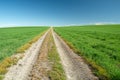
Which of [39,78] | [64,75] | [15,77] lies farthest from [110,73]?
[15,77]

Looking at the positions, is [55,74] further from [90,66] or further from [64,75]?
[90,66]

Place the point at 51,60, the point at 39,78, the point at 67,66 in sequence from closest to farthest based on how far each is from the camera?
the point at 39,78 < the point at 67,66 < the point at 51,60

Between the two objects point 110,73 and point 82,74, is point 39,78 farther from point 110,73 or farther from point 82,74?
point 110,73

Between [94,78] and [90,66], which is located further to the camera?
[90,66]

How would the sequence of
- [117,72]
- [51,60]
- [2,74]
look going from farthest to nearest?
[51,60]
[117,72]
[2,74]

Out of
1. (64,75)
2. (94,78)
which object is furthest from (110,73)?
(64,75)

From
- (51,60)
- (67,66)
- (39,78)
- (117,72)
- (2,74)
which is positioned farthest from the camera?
(51,60)

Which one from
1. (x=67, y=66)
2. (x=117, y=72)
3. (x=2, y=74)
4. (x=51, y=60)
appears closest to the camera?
(x=2, y=74)

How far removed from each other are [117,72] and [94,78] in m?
2.14

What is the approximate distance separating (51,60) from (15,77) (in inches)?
192

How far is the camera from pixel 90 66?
491 inches

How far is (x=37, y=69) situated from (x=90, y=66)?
4.24 m

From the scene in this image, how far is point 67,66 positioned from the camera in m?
Result: 12.3

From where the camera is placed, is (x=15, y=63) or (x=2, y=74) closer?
(x=2, y=74)
